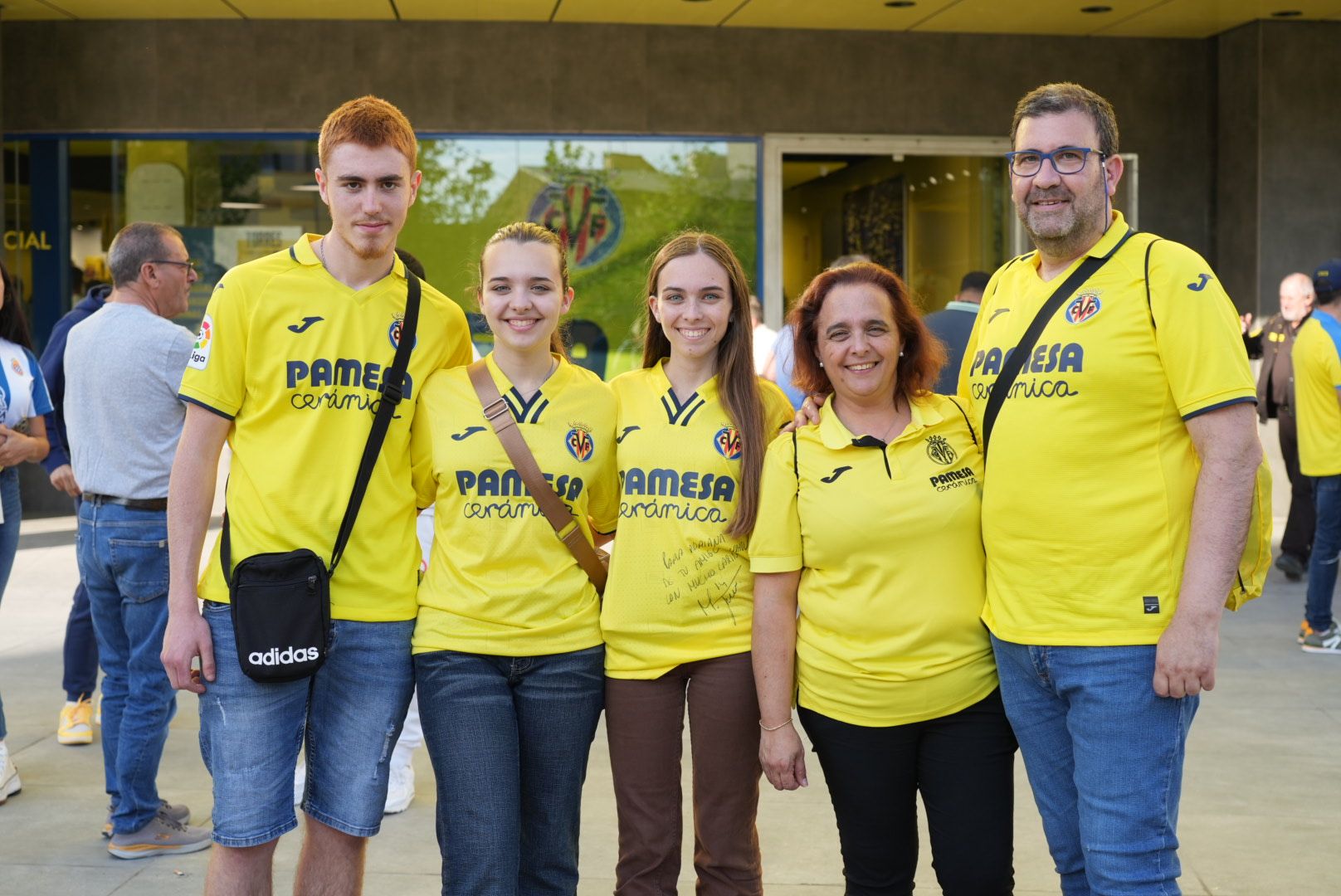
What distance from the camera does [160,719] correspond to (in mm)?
4535

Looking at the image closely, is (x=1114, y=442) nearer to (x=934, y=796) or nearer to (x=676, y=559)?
(x=934, y=796)

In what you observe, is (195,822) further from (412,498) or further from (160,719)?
(412,498)

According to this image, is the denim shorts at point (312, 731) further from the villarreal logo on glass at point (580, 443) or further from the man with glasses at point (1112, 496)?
the man with glasses at point (1112, 496)

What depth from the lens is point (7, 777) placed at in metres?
4.98

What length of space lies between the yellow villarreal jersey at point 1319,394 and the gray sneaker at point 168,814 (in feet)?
19.6

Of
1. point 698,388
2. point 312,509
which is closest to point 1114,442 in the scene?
point 698,388

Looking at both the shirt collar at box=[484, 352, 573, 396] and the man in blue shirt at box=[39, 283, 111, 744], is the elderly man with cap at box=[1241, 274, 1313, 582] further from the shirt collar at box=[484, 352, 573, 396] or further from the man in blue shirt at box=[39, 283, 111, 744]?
the man in blue shirt at box=[39, 283, 111, 744]

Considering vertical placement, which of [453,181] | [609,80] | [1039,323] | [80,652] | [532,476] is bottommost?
[80,652]

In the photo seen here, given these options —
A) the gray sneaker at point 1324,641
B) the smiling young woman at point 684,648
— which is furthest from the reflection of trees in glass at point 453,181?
the smiling young woman at point 684,648

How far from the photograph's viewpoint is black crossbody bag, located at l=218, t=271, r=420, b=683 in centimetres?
294

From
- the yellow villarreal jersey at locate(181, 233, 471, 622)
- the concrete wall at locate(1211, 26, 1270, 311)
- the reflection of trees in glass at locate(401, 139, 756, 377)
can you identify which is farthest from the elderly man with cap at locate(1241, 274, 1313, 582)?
Answer: the yellow villarreal jersey at locate(181, 233, 471, 622)

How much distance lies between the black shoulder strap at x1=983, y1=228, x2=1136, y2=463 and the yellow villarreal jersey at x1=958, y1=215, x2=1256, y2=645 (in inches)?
0.6

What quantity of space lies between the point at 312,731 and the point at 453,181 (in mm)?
9888

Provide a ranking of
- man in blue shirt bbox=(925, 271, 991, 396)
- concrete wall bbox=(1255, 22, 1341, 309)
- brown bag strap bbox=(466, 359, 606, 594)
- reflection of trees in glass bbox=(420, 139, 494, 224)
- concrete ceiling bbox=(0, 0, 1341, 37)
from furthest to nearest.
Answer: reflection of trees in glass bbox=(420, 139, 494, 224) < concrete wall bbox=(1255, 22, 1341, 309) < concrete ceiling bbox=(0, 0, 1341, 37) < man in blue shirt bbox=(925, 271, 991, 396) < brown bag strap bbox=(466, 359, 606, 594)
